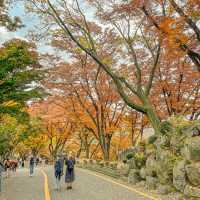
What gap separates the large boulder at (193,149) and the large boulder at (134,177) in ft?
21.5

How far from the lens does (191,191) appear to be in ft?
40.4

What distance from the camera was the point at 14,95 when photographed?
18.1m

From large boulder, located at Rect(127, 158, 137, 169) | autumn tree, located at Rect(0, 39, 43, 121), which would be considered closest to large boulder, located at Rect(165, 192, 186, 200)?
large boulder, located at Rect(127, 158, 137, 169)

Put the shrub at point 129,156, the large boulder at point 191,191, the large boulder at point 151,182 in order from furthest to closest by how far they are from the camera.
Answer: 1. the shrub at point 129,156
2. the large boulder at point 151,182
3. the large boulder at point 191,191

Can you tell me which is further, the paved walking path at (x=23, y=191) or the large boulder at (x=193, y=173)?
the paved walking path at (x=23, y=191)

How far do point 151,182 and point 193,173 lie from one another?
4.55 metres

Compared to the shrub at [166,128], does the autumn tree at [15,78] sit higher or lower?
higher

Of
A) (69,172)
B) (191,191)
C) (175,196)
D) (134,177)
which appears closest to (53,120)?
(134,177)

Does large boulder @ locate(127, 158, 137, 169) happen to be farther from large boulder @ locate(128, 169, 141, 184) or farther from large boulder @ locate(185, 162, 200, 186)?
large boulder @ locate(185, 162, 200, 186)

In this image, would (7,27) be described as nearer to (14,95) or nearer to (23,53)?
(23,53)

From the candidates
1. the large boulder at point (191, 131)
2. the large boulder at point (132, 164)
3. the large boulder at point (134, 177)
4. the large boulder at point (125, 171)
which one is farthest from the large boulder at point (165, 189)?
the large boulder at point (125, 171)

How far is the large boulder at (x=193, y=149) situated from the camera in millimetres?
12738

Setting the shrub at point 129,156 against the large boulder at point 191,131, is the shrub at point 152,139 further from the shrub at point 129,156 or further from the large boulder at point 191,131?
the large boulder at point 191,131

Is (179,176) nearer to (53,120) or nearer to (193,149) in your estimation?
(193,149)
